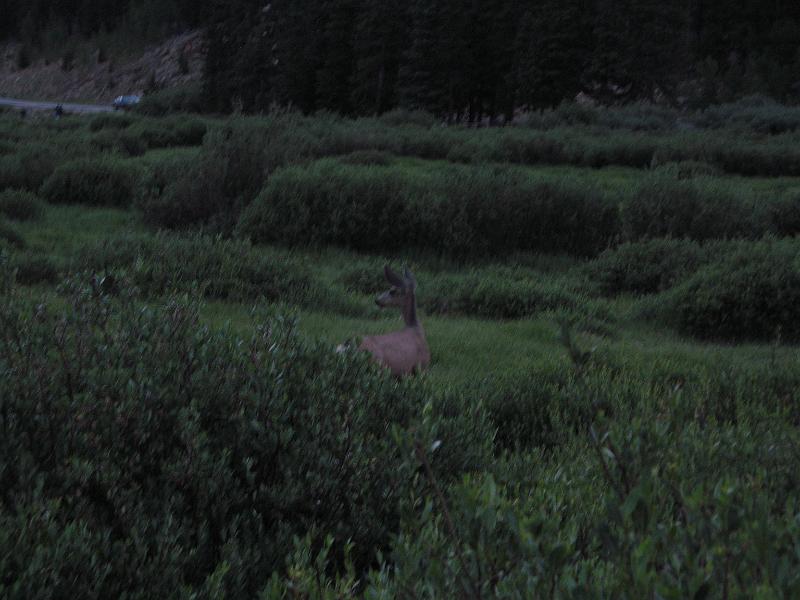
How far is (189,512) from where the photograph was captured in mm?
3771

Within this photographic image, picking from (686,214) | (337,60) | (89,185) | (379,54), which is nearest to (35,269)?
(89,185)

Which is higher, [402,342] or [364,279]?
[402,342]

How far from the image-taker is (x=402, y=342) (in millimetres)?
7047

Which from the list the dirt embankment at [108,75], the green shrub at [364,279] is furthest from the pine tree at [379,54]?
the green shrub at [364,279]

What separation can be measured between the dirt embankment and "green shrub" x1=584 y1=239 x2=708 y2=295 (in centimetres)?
5806

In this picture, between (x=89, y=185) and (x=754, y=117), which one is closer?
(x=89, y=185)

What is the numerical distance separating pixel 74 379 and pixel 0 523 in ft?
3.14

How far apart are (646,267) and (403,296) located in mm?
5514

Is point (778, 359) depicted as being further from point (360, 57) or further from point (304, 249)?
point (360, 57)

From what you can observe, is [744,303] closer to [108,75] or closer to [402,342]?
[402,342]

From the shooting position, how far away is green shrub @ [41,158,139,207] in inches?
702

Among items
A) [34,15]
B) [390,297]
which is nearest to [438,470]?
[390,297]

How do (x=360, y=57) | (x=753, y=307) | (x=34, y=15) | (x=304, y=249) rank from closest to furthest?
(x=753, y=307) < (x=304, y=249) < (x=360, y=57) < (x=34, y=15)

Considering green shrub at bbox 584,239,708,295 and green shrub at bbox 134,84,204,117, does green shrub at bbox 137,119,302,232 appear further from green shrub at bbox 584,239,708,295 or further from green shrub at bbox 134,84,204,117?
green shrub at bbox 134,84,204,117
